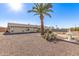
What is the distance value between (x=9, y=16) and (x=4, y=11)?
12 cm

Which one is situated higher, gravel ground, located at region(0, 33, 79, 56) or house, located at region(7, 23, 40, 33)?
house, located at region(7, 23, 40, 33)

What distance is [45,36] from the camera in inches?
175

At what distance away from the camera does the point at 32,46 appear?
4.39 meters

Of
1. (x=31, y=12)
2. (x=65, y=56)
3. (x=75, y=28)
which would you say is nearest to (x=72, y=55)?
(x=65, y=56)

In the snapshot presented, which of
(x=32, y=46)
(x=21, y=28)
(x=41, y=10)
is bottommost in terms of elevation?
(x=32, y=46)

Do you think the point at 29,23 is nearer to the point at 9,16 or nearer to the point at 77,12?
the point at 9,16

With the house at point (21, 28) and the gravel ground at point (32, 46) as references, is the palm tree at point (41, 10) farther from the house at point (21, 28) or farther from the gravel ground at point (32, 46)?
the gravel ground at point (32, 46)

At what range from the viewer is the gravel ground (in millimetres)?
4332

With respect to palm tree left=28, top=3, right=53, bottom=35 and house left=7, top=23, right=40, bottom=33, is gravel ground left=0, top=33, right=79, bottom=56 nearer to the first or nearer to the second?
house left=7, top=23, right=40, bottom=33

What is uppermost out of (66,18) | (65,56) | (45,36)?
(66,18)

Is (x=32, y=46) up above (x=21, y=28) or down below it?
below

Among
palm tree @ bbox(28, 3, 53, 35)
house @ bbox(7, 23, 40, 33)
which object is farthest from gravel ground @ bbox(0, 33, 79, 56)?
palm tree @ bbox(28, 3, 53, 35)

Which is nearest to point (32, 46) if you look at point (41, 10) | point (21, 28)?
point (21, 28)

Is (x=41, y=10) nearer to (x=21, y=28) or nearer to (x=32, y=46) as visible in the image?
(x=21, y=28)
